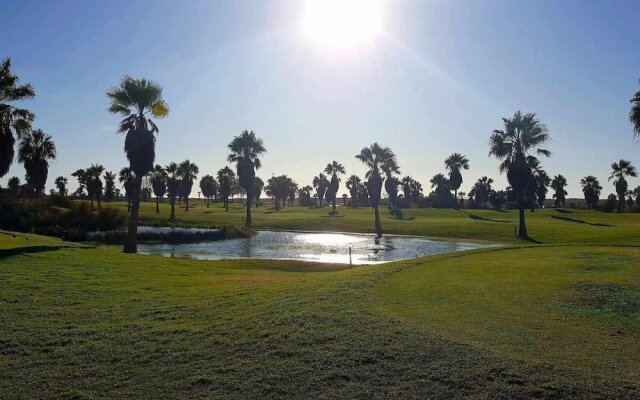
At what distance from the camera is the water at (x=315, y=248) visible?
4119cm

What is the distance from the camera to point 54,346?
1037 cm

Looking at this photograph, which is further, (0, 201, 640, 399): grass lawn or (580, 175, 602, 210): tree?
(580, 175, 602, 210): tree

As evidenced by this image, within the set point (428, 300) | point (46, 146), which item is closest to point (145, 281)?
point (428, 300)

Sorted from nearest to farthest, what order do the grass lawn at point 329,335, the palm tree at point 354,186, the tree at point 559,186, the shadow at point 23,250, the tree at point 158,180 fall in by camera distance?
1. the grass lawn at point 329,335
2. the shadow at point 23,250
3. the tree at point 158,180
4. the tree at point 559,186
5. the palm tree at point 354,186

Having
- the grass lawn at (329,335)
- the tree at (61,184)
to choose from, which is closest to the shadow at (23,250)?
the grass lawn at (329,335)

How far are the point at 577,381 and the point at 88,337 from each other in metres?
9.36

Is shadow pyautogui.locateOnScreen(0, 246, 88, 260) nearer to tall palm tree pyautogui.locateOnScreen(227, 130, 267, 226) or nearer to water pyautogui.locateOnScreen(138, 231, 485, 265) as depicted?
water pyautogui.locateOnScreen(138, 231, 485, 265)

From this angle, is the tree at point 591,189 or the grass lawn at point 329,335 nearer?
the grass lawn at point 329,335

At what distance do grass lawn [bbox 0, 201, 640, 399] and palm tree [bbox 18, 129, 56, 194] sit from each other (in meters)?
60.3

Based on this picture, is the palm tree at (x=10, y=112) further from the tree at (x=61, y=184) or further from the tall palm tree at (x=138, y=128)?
the tree at (x=61, y=184)

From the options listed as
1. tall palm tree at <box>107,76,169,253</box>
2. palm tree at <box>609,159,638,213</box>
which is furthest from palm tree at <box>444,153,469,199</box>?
tall palm tree at <box>107,76,169,253</box>

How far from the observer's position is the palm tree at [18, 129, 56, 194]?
231ft

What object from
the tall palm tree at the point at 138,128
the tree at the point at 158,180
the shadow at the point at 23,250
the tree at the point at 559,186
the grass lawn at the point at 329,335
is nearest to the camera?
the grass lawn at the point at 329,335

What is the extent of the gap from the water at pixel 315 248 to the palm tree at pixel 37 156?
32.9 m
